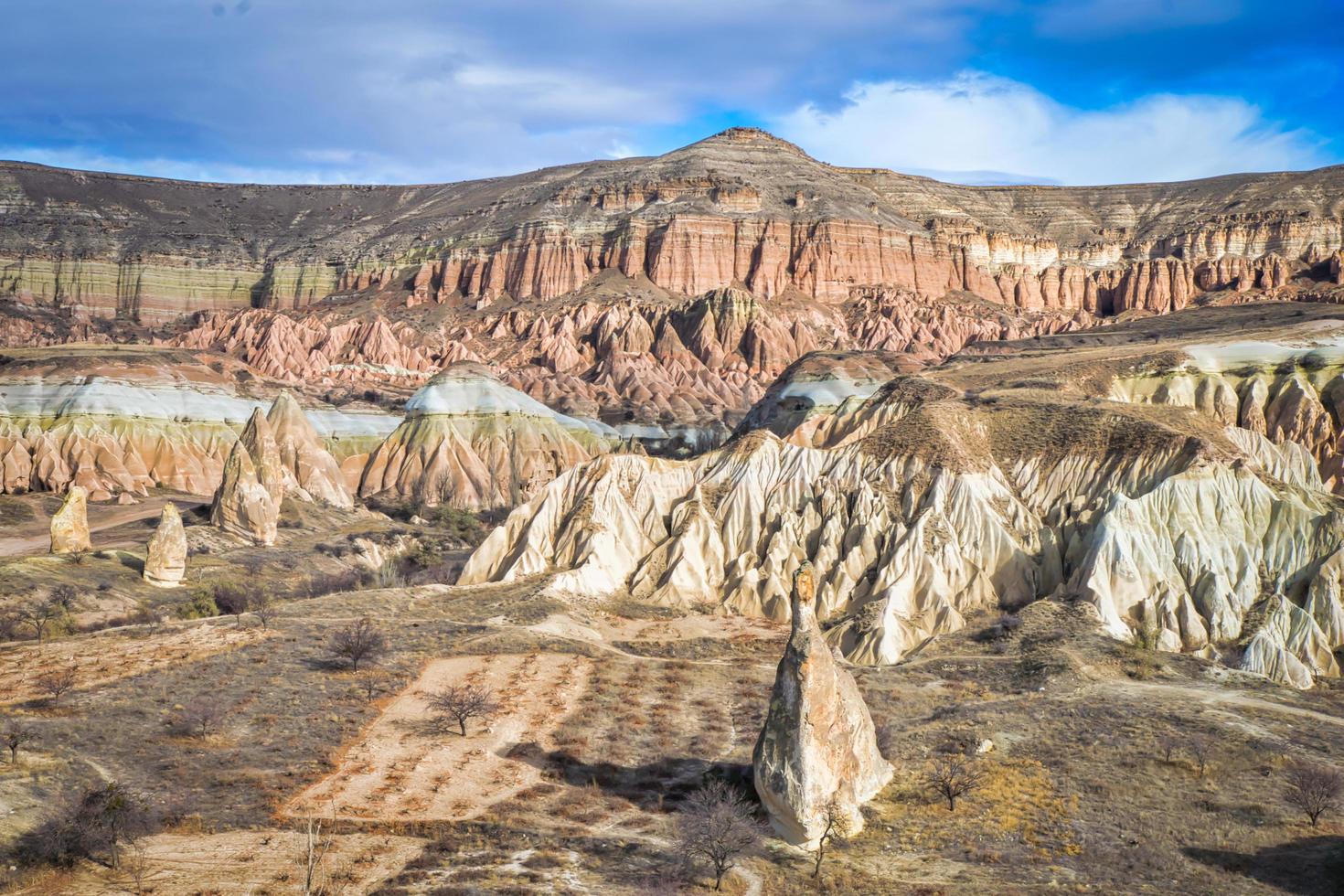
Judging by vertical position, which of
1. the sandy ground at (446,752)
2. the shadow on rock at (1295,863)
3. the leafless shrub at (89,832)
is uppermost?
the shadow on rock at (1295,863)

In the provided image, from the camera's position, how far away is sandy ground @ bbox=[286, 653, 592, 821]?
2436cm

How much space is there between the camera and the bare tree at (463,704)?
3027cm

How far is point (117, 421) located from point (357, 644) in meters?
62.6

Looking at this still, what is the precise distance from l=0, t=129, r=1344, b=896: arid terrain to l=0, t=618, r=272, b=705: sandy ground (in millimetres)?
244

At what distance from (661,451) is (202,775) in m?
96.4

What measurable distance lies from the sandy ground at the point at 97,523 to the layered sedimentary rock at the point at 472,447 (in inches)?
706

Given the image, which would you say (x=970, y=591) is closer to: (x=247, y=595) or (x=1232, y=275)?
(x=247, y=595)

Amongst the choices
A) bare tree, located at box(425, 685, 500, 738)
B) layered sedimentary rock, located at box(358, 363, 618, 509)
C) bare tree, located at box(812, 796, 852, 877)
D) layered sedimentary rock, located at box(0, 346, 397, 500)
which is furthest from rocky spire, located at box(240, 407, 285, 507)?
bare tree, located at box(812, 796, 852, 877)

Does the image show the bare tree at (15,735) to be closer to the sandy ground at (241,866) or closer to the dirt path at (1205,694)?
the sandy ground at (241,866)

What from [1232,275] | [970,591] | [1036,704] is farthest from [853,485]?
[1232,275]

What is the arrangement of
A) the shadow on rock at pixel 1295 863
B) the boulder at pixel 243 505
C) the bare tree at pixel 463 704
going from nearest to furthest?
1. the shadow on rock at pixel 1295 863
2. the bare tree at pixel 463 704
3. the boulder at pixel 243 505

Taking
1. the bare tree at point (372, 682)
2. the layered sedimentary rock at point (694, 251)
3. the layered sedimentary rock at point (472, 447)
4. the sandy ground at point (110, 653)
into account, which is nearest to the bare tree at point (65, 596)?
the sandy ground at point (110, 653)

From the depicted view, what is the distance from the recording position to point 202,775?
2506 centimetres

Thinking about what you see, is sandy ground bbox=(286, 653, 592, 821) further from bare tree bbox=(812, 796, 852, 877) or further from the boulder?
the boulder
